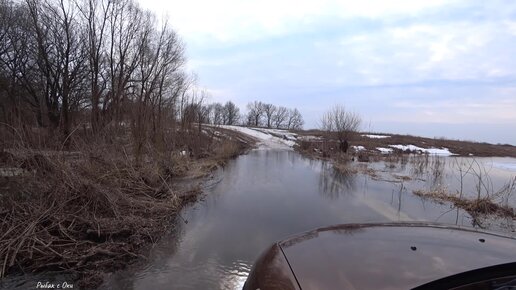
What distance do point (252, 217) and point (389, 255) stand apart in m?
6.52

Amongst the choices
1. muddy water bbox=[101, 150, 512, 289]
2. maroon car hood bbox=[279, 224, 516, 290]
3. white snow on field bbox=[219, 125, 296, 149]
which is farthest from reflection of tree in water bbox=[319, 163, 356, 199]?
white snow on field bbox=[219, 125, 296, 149]

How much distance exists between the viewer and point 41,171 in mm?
6930

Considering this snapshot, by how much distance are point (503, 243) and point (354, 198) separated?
31.2 feet

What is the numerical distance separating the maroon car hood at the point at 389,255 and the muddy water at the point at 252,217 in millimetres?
2501

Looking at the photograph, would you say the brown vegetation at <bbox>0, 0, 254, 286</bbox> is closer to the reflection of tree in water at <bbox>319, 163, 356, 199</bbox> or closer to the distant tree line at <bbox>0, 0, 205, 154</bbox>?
the reflection of tree in water at <bbox>319, 163, 356, 199</bbox>

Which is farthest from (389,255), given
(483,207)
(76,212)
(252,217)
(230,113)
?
(230,113)

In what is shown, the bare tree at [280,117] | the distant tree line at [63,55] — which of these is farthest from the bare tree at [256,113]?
the distant tree line at [63,55]

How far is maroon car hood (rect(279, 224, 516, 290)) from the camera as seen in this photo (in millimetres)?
2213

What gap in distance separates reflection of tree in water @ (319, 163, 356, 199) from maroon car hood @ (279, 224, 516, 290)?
9.00 meters

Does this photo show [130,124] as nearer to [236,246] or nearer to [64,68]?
[236,246]

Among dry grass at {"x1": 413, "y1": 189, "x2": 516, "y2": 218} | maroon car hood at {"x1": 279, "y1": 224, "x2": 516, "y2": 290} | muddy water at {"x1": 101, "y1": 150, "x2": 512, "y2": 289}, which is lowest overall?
muddy water at {"x1": 101, "y1": 150, "x2": 512, "y2": 289}

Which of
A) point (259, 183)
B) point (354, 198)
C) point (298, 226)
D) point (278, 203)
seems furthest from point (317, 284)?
point (259, 183)

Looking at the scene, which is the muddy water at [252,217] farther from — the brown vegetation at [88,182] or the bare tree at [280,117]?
the bare tree at [280,117]

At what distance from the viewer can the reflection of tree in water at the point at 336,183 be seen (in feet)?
42.3
